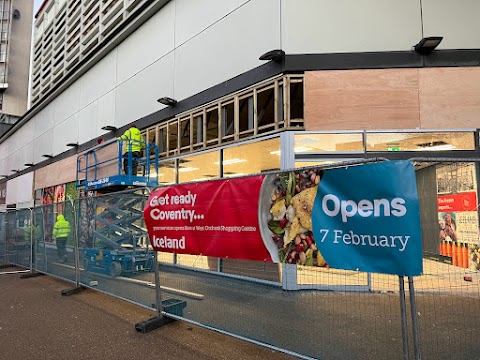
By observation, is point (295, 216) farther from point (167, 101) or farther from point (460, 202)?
point (167, 101)

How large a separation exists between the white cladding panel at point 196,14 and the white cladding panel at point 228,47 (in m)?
0.19

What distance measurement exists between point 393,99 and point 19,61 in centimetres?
5308

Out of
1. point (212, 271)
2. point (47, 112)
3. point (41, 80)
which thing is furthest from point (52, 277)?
point (41, 80)

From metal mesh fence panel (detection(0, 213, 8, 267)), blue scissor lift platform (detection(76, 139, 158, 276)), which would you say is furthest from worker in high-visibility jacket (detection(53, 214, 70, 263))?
metal mesh fence panel (detection(0, 213, 8, 267))

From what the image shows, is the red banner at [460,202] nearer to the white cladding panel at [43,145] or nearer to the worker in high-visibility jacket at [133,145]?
the worker in high-visibility jacket at [133,145]

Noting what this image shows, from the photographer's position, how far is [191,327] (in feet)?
16.6

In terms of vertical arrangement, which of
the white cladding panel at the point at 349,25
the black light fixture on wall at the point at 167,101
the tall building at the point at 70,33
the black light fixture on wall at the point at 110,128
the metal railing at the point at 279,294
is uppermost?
the tall building at the point at 70,33

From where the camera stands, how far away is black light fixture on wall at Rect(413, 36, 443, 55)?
746cm

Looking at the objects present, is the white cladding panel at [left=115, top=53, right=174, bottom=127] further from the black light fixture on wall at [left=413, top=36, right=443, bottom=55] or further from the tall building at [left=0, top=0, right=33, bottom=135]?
the tall building at [left=0, top=0, right=33, bottom=135]

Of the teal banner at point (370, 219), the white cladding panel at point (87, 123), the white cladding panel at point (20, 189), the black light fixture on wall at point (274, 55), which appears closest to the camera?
the teal banner at point (370, 219)

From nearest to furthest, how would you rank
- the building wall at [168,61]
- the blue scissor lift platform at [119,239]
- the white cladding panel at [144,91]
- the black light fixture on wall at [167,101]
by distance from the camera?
the blue scissor lift platform at [119,239] → the building wall at [168,61] → the black light fixture on wall at [167,101] → the white cladding panel at [144,91]

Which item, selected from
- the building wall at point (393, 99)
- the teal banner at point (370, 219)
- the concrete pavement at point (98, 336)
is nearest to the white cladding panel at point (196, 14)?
the building wall at point (393, 99)

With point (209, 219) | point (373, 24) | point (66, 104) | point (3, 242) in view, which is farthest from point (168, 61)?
point (66, 104)

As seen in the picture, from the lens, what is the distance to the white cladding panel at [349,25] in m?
8.03
